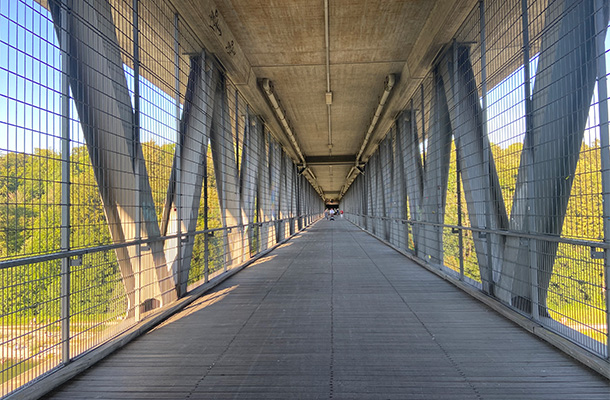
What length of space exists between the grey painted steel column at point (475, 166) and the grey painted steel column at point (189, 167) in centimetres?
354

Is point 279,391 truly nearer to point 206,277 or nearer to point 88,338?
point 88,338

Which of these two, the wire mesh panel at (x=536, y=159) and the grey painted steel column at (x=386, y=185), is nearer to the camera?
the wire mesh panel at (x=536, y=159)

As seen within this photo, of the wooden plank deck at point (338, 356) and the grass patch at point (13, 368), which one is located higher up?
the grass patch at point (13, 368)

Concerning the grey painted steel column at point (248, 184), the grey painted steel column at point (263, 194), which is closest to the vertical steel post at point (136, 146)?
the grey painted steel column at point (248, 184)

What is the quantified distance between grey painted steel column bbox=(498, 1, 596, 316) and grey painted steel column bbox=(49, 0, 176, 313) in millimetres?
3717

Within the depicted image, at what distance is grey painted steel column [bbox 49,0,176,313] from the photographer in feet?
9.37

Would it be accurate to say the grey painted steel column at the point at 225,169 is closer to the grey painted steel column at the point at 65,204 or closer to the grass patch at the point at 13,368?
the grey painted steel column at the point at 65,204

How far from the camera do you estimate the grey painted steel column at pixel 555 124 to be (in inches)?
107

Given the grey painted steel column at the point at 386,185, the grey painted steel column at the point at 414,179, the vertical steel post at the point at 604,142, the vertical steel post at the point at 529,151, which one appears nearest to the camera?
the vertical steel post at the point at 604,142

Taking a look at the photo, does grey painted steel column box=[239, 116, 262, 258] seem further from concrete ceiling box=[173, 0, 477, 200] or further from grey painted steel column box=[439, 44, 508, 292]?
grey painted steel column box=[439, 44, 508, 292]

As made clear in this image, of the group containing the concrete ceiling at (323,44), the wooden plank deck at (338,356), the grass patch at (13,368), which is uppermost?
the concrete ceiling at (323,44)

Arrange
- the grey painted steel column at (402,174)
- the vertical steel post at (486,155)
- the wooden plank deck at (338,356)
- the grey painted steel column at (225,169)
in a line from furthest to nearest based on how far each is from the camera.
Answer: the grey painted steel column at (402,174)
the grey painted steel column at (225,169)
the vertical steel post at (486,155)
the wooden plank deck at (338,356)

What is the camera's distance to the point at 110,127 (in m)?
3.24

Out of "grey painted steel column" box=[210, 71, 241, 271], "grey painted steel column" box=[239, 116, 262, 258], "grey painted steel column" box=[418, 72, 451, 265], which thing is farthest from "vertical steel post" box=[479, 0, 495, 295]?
"grey painted steel column" box=[239, 116, 262, 258]
